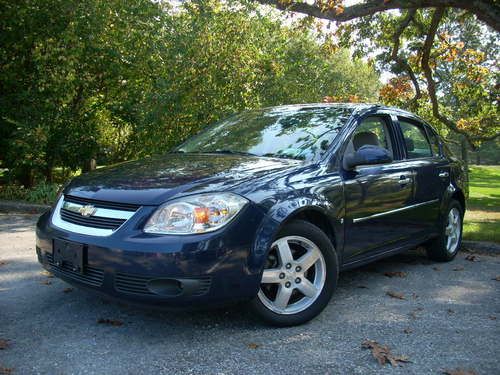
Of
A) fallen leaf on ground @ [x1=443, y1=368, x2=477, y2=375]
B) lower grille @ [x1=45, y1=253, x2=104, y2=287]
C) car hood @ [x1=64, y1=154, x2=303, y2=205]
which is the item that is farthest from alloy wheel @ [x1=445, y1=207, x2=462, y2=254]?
lower grille @ [x1=45, y1=253, x2=104, y2=287]

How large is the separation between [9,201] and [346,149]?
24.8 feet

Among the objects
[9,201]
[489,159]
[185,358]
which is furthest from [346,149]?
[489,159]

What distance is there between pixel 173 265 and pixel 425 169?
10.2ft

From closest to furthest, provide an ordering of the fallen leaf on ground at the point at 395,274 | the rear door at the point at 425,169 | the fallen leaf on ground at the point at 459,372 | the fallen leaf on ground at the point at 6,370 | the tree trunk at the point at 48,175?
the fallen leaf on ground at the point at 6,370, the fallen leaf on ground at the point at 459,372, the rear door at the point at 425,169, the fallen leaf on ground at the point at 395,274, the tree trunk at the point at 48,175

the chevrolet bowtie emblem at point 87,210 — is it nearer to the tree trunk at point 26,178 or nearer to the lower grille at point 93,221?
the lower grille at point 93,221

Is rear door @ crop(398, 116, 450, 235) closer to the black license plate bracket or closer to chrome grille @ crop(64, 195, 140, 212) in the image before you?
chrome grille @ crop(64, 195, 140, 212)

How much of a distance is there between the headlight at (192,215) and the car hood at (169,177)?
0.07 m

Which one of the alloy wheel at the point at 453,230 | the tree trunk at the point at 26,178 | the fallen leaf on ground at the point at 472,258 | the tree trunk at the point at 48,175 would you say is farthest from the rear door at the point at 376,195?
the tree trunk at the point at 48,175

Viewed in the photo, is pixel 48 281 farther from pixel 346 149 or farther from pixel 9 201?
pixel 9 201

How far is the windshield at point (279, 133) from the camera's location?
13.4ft

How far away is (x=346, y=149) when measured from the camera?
162 inches

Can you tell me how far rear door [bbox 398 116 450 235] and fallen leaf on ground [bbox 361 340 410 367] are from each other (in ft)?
6.29

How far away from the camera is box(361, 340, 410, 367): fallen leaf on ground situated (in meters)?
3.01

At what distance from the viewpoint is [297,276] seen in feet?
11.7
